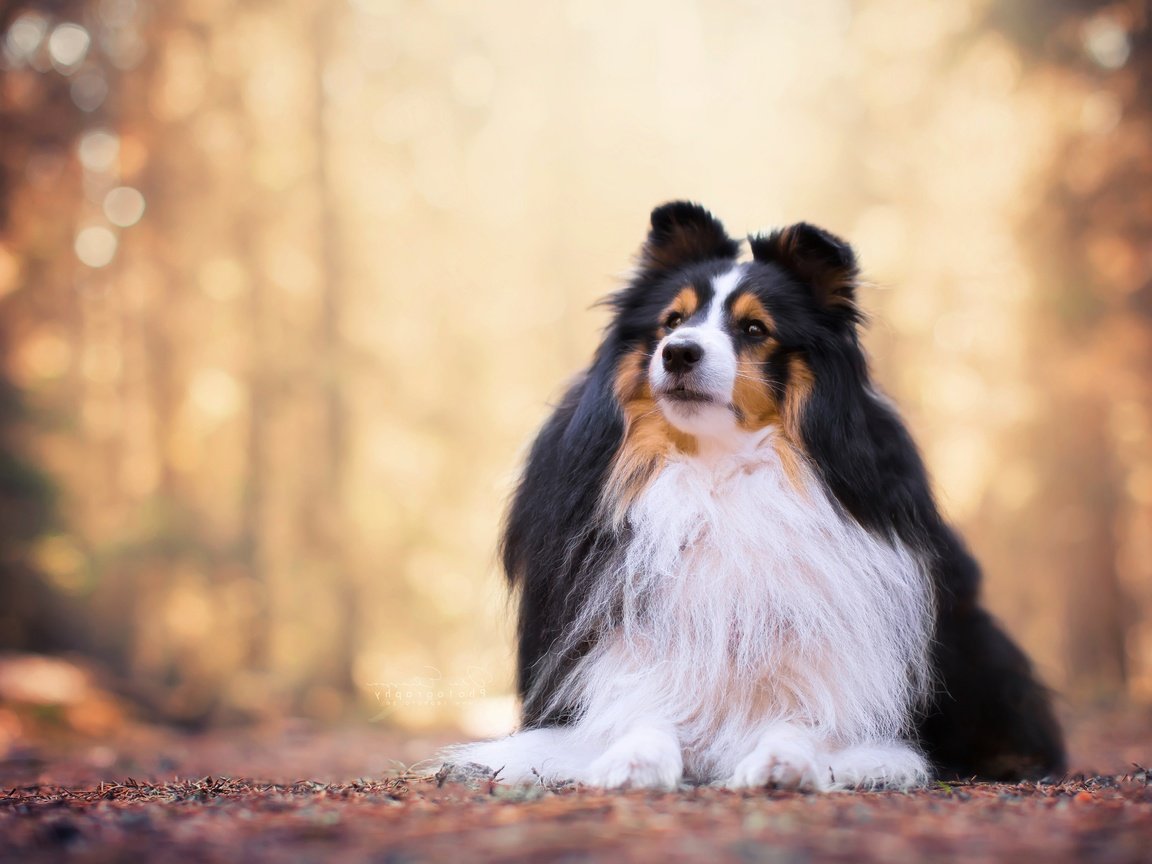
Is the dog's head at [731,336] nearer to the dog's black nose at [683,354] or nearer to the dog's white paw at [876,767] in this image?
the dog's black nose at [683,354]

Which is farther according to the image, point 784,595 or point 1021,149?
point 1021,149

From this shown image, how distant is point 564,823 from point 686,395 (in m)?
1.60

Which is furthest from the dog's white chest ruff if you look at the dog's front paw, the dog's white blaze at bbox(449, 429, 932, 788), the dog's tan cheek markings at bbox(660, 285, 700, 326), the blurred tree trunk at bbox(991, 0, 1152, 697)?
the blurred tree trunk at bbox(991, 0, 1152, 697)

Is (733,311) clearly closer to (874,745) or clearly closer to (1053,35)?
(874,745)

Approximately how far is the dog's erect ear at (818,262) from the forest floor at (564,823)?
5.96ft

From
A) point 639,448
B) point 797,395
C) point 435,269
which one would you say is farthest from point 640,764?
point 435,269

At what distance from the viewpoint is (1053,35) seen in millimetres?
8664

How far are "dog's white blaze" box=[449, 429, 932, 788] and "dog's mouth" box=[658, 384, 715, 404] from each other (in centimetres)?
26

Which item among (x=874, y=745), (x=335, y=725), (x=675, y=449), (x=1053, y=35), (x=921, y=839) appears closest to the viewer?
(x=921, y=839)

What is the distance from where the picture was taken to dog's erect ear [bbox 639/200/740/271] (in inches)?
161

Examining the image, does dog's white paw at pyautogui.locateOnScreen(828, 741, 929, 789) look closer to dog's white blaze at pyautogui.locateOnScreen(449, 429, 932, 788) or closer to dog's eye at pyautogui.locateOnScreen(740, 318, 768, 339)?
dog's white blaze at pyautogui.locateOnScreen(449, 429, 932, 788)

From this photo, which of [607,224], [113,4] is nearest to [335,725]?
[607,224]

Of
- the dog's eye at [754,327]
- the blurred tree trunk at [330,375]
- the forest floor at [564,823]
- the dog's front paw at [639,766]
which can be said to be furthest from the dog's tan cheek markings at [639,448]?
the blurred tree trunk at [330,375]

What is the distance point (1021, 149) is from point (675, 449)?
6869 millimetres
